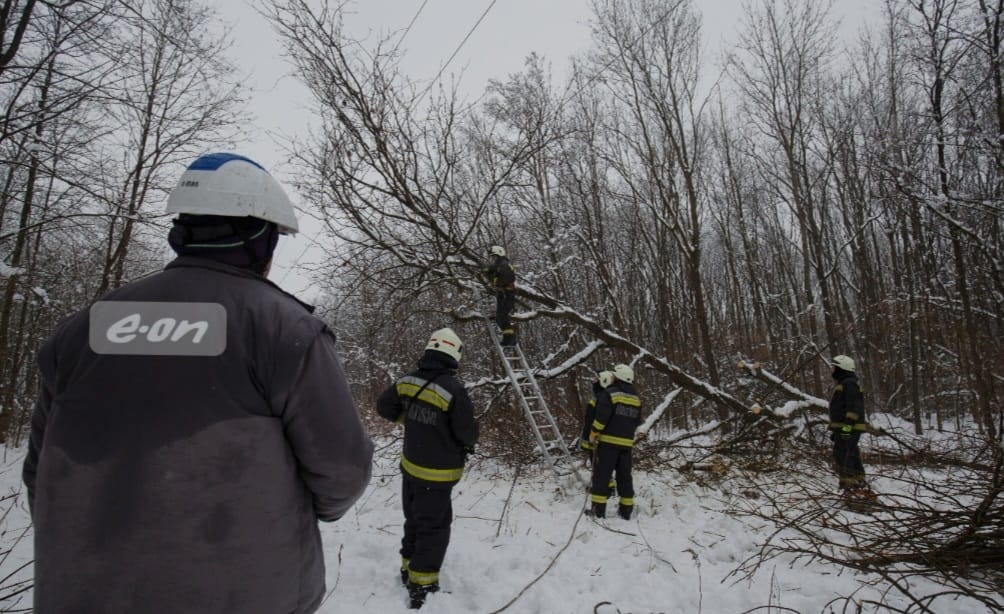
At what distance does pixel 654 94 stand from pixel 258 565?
40.4 feet

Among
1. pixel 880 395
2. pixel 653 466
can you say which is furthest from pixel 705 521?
pixel 880 395

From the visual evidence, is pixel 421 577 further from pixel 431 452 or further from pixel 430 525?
pixel 431 452

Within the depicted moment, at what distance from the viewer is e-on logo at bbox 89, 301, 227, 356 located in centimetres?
116

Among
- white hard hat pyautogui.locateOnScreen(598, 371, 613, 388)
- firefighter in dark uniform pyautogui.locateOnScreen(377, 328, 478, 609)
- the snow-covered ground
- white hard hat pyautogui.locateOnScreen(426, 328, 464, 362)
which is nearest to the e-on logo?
firefighter in dark uniform pyautogui.locateOnScreen(377, 328, 478, 609)

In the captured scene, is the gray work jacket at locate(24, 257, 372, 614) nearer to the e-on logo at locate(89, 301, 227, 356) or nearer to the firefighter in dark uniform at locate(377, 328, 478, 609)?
the e-on logo at locate(89, 301, 227, 356)

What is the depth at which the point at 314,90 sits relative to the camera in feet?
20.2

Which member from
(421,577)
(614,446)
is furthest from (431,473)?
(614,446)

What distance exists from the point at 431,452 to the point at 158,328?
9.64ft

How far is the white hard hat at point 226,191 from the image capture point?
1388mm

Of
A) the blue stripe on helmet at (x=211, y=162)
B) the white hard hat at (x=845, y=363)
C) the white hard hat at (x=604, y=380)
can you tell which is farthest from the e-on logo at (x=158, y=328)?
the white hard hat at (x=845, y=363)

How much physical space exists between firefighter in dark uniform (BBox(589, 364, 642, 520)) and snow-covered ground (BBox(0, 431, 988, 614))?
0.85 ft

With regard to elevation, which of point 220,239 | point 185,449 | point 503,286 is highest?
point 220,239

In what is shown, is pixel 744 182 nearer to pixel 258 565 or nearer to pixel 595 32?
pixel 595 32

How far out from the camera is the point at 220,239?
1.39 m
